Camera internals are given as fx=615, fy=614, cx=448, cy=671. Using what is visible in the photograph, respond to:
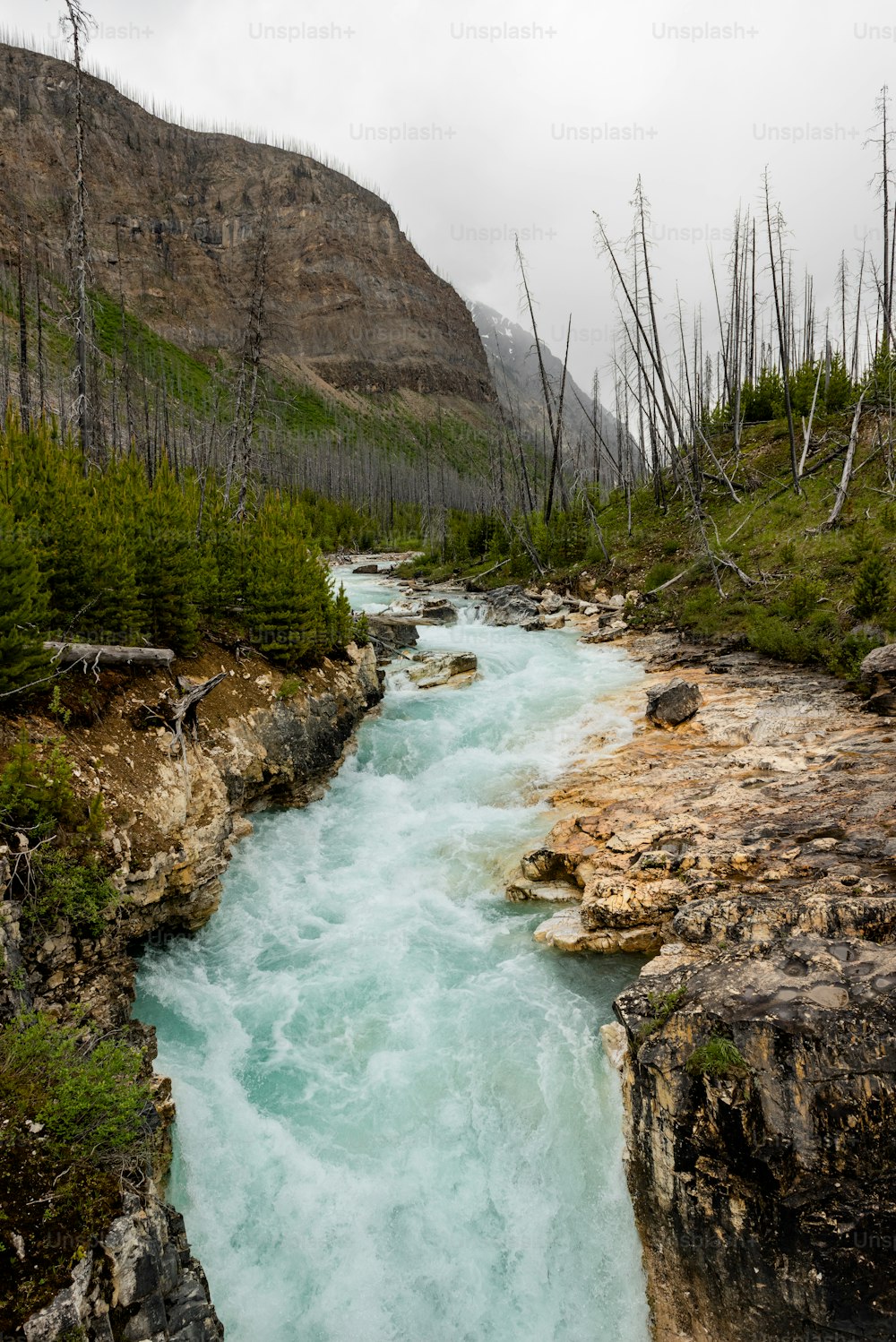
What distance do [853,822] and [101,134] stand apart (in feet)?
584

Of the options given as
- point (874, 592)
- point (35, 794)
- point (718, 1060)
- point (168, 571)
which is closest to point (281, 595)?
A: point (168, 571)

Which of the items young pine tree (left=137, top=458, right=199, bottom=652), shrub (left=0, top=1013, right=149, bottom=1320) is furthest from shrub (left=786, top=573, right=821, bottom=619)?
shrub (left=0, top=1013, right=149, bottom=1320)

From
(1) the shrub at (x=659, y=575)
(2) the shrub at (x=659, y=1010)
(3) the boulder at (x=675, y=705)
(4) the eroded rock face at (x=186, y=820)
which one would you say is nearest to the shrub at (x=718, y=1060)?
(2) the shrub at (x=659, y=1010)

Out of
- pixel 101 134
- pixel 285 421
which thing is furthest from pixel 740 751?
pixel 101 134

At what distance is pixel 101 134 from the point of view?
125 metres

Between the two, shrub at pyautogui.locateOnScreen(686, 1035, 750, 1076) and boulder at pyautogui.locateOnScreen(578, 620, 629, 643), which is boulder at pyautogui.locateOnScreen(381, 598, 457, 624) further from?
shrub at pyautogui.locateOnScreen(686, 1035, 750, 1076)

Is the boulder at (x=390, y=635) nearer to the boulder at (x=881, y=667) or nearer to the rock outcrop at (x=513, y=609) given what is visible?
the rock outcrop at (x=513, y=609)

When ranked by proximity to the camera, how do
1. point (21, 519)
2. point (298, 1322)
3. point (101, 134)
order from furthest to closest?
point (101, 134) → point (21, 519) → point (298, 1322)

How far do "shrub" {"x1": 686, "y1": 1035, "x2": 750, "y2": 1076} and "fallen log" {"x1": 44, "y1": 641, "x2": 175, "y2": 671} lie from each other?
7856mm

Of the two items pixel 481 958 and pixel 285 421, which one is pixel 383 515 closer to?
pixel 285 421

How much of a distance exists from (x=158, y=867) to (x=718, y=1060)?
21.1ft

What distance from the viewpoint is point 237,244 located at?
134000 mm

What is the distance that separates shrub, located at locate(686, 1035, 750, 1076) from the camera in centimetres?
488

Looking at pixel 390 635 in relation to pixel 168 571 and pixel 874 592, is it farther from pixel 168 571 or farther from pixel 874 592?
pixel 874 592
